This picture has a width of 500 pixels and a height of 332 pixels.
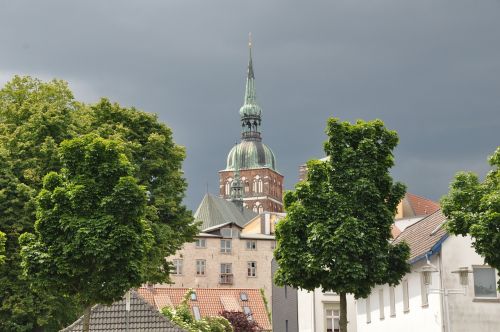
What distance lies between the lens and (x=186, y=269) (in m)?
121

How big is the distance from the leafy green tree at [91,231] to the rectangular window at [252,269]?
304 ft

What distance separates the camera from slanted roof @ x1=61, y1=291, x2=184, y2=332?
3956 cm

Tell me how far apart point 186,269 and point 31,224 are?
261 ft

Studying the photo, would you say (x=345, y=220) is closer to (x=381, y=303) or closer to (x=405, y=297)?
(x=405, y=297)

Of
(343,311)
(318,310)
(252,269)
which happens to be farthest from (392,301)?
(252,269)

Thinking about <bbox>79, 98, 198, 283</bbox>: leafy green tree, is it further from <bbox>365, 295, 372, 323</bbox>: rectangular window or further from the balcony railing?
the balcony railing

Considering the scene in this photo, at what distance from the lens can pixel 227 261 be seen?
123062 millimetres

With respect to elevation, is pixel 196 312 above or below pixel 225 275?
below

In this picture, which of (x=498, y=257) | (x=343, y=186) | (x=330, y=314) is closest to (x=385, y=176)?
(x=343, y=186)

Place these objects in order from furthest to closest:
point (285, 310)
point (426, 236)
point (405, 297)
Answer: point (285, 310)
point (405, 297)
point (426, 236)

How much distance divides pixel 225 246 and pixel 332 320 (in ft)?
231

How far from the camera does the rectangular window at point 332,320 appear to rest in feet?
176

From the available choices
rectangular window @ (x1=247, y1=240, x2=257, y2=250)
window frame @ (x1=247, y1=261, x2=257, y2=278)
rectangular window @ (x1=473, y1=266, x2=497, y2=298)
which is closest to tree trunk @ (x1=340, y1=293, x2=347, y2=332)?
rectangular window @ (x1=473, y1=266, x2=497, y2=298)

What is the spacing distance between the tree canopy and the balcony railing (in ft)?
231
